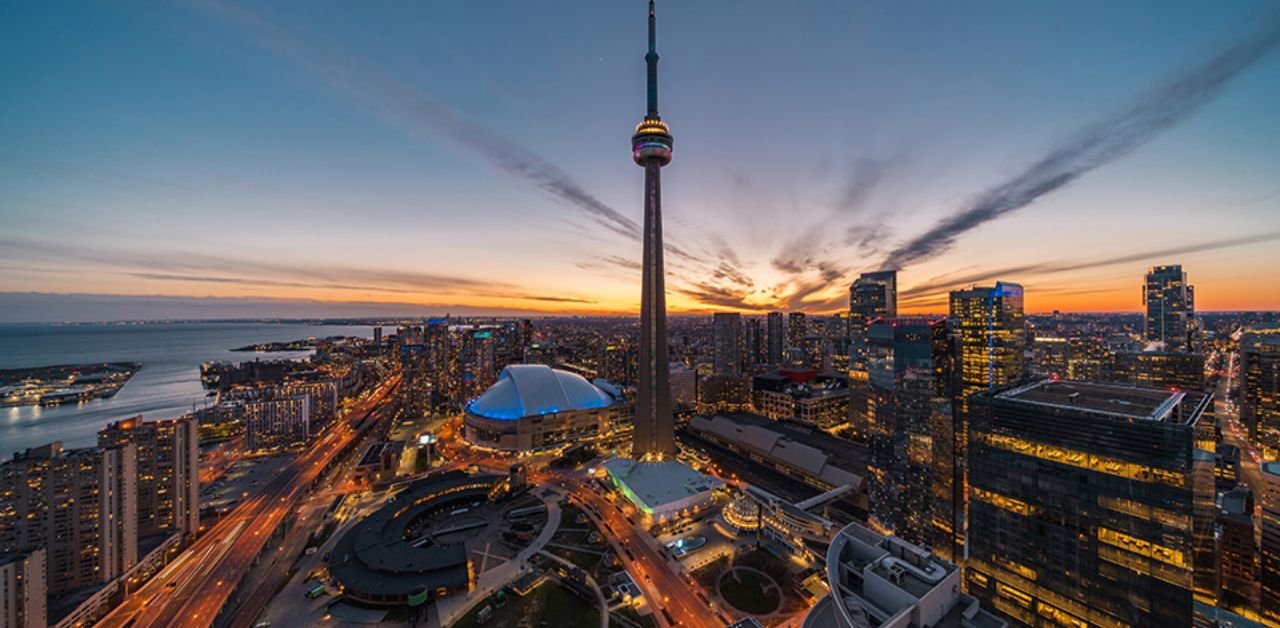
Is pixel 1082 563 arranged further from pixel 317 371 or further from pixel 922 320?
pixel 317 371

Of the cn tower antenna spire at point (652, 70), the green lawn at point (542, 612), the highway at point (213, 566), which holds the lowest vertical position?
the highway at point (213, 566)

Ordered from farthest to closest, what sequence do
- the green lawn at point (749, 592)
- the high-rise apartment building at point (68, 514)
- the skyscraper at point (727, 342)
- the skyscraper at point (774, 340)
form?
the skyscraper at point (774, 340) < the skyscraper at point (727, 342) < the high-rise apartment building at point (68, 514) < the green lawn at point (749, 592)

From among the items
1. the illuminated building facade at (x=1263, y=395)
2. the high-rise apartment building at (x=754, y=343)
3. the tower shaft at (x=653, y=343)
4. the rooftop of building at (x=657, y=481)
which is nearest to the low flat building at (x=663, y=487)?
the rooftop of building at (x=657, y=481)

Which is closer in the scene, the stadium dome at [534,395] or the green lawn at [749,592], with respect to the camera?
the green lawn at [749,592]

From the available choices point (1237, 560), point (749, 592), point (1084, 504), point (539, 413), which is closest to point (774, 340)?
point (539, 413)

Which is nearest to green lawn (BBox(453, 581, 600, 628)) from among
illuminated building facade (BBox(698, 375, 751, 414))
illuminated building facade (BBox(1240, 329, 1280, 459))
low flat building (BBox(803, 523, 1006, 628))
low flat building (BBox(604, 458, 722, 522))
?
low flat building (BBox(604, 458, 722, 522))

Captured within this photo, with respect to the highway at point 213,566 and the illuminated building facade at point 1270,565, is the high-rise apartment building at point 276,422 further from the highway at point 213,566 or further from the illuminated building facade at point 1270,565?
the illuminated building facade at point 1270,565

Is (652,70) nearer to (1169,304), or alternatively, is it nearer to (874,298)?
(874,298)

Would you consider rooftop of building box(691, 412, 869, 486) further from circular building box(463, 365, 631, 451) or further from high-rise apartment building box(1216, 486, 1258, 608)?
high-rise apartment building box(1216, 486, 1258, 608)
